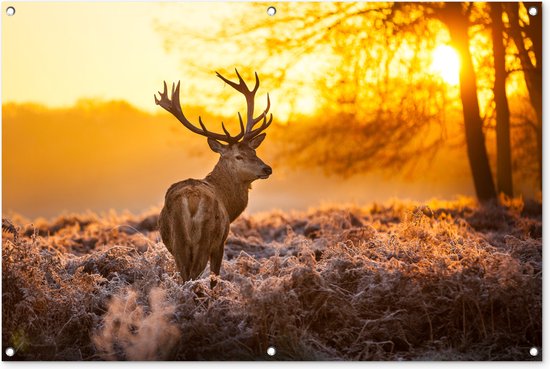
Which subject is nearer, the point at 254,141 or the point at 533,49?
the point at 254,141

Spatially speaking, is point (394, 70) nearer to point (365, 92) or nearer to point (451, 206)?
point (365, 92)

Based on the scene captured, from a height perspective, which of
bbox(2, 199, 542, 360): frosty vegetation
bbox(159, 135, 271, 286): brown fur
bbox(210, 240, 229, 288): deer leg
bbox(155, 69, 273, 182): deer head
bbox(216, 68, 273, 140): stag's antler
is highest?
bbox(216, 68, 273, 140): stag's antler

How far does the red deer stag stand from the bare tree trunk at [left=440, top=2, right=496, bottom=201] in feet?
19.6

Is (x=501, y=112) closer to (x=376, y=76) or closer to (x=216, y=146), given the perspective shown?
(x=376, y=76)

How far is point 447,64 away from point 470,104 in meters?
0.75

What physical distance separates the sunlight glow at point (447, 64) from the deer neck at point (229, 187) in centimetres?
558

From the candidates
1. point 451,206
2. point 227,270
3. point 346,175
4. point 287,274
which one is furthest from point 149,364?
point 346,175

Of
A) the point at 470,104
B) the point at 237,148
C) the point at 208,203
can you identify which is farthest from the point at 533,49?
A: the point at 208,203

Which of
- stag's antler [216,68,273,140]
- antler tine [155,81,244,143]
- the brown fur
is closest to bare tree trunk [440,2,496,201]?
stag's antler [216,68,273,140]

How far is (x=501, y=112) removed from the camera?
44.3 feet

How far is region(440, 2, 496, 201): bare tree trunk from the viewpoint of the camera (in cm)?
1316

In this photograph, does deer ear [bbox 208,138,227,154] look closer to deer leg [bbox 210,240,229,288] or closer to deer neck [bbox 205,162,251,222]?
deer neck [bbox 205,162,251,222]

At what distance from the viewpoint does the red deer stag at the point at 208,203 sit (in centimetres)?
709

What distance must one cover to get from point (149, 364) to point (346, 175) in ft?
32.0
